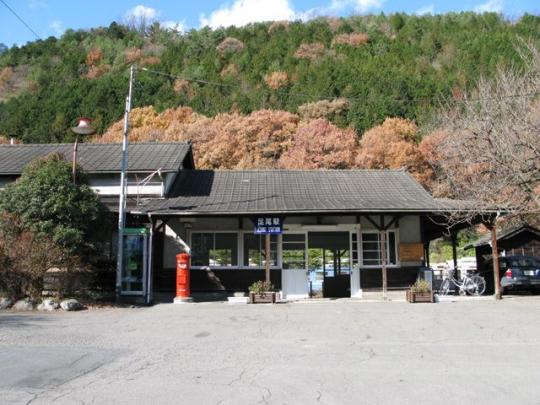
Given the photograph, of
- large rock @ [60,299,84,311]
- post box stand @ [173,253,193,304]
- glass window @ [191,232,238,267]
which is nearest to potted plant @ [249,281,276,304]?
post box stand @ [173,253,193,304]

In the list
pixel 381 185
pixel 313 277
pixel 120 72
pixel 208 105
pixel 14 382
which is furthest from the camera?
pixel 120 72

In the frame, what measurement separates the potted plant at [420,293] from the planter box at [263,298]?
394cm

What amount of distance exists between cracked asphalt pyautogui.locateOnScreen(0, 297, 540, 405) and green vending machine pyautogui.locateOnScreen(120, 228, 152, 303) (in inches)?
115

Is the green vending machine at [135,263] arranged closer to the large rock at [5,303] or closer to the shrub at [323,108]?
the large rock at [5,303]

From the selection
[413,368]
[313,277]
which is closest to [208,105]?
[313,277]

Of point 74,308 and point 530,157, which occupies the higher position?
point 530,157

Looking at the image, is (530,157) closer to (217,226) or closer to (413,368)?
(217,226)

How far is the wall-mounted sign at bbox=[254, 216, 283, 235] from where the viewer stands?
15.8 m

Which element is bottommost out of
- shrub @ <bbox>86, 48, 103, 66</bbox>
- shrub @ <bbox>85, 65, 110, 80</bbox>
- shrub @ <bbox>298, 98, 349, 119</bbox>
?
shrub @ <bbox>298, 98, 349, 119</bbox>

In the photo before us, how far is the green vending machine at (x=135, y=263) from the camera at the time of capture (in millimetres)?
15345

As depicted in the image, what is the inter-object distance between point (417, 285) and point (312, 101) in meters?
38.6

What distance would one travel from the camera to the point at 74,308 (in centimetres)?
1334

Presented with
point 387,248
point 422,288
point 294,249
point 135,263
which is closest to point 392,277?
point 387,248

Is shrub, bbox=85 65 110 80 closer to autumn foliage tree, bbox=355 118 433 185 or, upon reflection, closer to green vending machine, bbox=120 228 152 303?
autumn foliage tree, bbox=355 118 433 185
